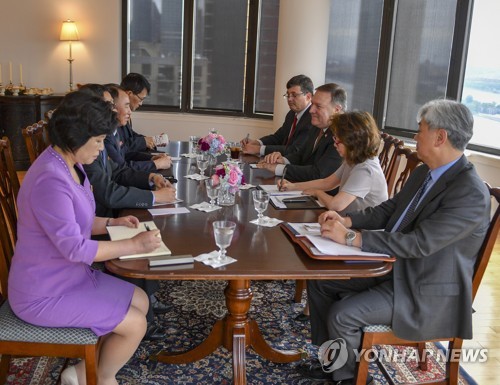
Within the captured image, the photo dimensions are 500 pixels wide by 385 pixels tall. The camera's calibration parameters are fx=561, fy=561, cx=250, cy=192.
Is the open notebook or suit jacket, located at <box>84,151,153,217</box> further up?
suit jacket, located at <box>84,151,153,217</box>

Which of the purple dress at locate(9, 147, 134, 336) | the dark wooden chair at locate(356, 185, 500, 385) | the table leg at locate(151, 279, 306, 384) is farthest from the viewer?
the table leg at locate(151, 279, 306, 384)

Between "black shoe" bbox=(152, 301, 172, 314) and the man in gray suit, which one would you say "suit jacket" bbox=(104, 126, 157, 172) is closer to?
"black shoe" bbox=(152, 301, 172, 314)

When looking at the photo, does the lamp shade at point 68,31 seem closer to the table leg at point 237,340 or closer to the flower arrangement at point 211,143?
the flower arrangement at point 211,143

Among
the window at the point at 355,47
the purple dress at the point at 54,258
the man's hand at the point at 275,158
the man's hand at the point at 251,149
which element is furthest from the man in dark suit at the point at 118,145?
the window at the point at 355,47

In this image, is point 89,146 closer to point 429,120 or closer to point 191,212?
point 191,212

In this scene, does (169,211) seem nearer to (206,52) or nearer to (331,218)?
(331,218)

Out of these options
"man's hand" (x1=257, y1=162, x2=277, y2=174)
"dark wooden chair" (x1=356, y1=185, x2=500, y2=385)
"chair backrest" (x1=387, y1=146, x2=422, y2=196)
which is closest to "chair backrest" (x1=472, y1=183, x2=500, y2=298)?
"dark wooden chair" (x1=356, y1=185, x2=500, y2=385)

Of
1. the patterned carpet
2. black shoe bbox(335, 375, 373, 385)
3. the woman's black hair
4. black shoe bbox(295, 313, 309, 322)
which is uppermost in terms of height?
the woman's black hair

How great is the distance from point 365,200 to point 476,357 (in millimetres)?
964

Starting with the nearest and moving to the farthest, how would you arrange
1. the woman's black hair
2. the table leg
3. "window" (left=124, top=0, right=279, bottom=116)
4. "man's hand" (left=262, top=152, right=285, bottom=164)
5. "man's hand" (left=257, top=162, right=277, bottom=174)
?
the woman's black hair < the table leg < "man's hand" (left=257, top=162, right=277, bottom=174) < "man's hand" (left=262, top=152, right=285, bottom=164) < "window" (left=124, top=0, right=279, bottom=116)

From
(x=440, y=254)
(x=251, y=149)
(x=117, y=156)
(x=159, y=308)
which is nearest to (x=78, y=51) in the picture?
(x=251, y=149)

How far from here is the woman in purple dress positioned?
1.78 meters

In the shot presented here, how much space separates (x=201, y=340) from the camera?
275cm

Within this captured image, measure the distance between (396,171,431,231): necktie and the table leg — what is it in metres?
0.67
